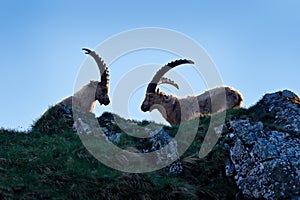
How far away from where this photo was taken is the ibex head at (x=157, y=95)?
2555 centimetres

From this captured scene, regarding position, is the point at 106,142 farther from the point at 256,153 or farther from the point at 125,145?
the point at 256,153

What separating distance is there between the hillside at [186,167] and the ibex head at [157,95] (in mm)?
10136

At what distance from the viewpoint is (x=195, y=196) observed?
446 inches

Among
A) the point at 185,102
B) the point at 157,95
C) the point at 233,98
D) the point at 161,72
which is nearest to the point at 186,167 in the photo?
the point at 185,102

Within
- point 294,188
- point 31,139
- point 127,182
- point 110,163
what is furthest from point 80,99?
point 294,188

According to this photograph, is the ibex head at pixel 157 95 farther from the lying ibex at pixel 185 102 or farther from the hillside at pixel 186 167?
the hillside at pixel 186 167

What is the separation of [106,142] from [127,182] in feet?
11.5

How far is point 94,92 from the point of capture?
25.0 m

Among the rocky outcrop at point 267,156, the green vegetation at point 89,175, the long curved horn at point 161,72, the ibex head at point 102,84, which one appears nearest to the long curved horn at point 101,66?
the ibex head at point 102,84

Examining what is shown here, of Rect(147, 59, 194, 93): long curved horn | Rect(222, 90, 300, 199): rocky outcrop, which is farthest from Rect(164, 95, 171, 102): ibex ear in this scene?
Rect(222, 90, 300, 199): rocky outcrop

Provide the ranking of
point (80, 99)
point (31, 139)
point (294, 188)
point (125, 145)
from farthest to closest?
point (80, 99)
point (31, 139)
point (125, 145)
point (294, 188)

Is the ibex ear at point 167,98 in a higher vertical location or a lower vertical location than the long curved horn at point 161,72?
lower

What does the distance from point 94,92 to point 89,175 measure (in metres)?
13.3

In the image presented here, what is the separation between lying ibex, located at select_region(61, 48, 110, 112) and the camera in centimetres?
2444
